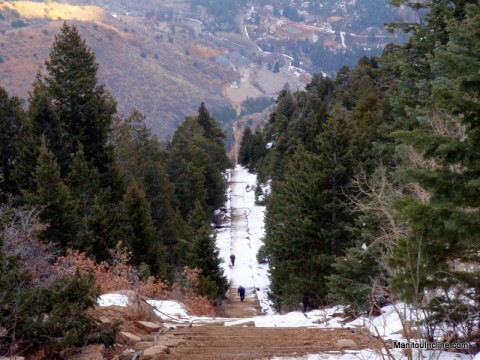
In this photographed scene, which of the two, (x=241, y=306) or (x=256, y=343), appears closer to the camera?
(x=256, y=343)

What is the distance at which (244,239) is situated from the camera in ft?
162

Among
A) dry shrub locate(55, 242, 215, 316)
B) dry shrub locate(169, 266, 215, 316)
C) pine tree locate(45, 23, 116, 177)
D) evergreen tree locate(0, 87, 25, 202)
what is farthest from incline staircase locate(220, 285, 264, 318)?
evergreen tree locate(0, 87, 25, 202)

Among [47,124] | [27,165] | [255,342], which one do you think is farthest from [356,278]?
[47,124]

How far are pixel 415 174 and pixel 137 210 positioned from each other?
1901 centimetres

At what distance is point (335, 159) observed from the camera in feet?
64.5

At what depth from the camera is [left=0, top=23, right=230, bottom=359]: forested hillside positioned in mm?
7035

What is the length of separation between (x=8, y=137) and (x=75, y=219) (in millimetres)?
8194

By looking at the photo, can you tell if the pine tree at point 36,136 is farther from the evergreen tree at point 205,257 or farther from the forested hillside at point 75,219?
the evergreen tree at point 205,257

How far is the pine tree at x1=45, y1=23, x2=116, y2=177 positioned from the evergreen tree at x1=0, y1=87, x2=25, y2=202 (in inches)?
109

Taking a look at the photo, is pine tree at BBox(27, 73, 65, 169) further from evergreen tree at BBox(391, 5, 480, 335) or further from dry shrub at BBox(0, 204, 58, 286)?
evergreen tree at BBox(391, 5, 480, 335)

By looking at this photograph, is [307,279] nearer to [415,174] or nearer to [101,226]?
[101,226]

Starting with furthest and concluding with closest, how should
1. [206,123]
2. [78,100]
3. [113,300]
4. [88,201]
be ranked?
[206,123] → [78,100] → [88,201] → [113,300]

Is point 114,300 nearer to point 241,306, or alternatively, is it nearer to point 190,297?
point 190,297

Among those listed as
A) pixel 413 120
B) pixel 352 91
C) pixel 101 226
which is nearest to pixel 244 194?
pixel 352 91
